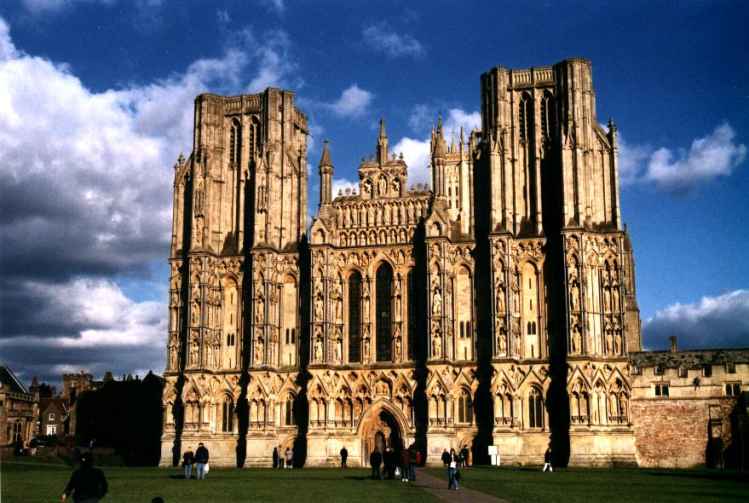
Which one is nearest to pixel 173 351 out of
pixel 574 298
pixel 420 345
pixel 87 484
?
pixel 420 345

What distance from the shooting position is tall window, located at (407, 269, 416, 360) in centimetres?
6256

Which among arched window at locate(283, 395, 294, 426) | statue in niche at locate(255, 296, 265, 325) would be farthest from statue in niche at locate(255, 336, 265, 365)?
arched window at locate(283, 395, 294, 426)

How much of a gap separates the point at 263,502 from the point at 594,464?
32484 millimetres

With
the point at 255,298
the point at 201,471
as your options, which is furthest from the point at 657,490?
the point at 255,298

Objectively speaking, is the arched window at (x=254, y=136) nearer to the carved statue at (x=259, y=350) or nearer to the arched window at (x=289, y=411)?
the carved statue at (x=259, y=350)

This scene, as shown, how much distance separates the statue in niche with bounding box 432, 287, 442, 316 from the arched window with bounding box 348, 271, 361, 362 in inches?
227

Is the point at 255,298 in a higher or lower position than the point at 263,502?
higher

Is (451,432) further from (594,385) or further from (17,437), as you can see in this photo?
(17,437)

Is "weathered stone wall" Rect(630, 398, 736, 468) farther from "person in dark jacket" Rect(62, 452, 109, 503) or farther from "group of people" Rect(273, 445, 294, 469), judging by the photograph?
"person in dark jacket" Rect(62, 452, 109, 503)

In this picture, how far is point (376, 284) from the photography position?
64.4m

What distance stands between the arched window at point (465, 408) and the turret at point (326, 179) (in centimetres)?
1602

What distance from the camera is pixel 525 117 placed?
212 ft

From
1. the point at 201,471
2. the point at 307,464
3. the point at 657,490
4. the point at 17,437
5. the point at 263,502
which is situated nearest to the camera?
the point at 263,502

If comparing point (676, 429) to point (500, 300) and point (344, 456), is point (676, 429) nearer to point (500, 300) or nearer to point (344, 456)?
point (500, 300)
